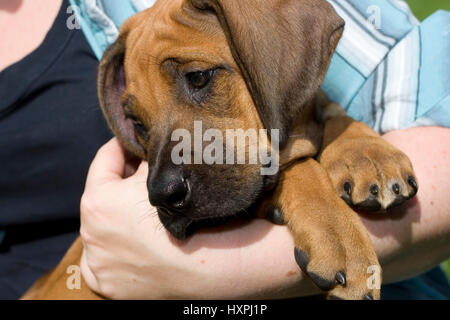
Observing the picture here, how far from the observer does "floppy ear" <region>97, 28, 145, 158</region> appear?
2.84 metres

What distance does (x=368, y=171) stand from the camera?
2211 mm

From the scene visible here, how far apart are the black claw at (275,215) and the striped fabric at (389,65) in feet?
2.69

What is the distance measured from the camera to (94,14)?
121 inches

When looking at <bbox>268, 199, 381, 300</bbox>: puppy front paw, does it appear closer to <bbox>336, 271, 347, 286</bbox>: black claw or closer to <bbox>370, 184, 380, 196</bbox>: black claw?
<bbox>336, 271, 347, 286</bbox>: black claw

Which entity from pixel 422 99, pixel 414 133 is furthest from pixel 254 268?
pixel 422 99

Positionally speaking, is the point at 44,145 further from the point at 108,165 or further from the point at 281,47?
the point at 281,47

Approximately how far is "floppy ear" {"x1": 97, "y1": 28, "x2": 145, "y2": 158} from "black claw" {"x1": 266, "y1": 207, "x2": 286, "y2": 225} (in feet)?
2.69

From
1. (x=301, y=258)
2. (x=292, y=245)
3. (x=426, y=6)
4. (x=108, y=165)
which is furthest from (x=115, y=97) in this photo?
(x=426, y=6)

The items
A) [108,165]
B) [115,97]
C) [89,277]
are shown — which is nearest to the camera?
[89,277]

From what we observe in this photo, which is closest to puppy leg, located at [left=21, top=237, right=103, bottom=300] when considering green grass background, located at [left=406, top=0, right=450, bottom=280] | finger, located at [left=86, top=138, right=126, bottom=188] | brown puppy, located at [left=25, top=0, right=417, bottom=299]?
finger, located at [left=86, top=138, right=126, bottom=188]

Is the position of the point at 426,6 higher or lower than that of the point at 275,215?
lower

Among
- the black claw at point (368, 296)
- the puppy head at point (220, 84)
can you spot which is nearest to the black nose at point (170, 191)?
the puppy head at point (220, 84)

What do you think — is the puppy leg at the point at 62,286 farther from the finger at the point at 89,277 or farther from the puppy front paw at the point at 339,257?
the puppy front paw at the point at 339,257

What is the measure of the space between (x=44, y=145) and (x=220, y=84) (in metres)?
1.28
